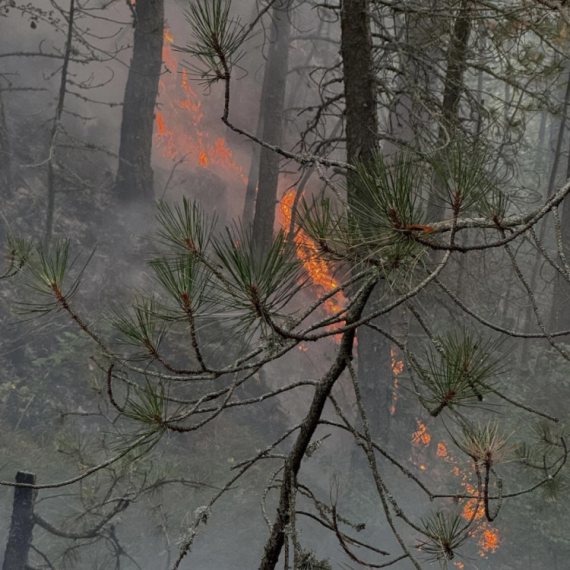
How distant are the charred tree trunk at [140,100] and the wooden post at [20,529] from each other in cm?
685

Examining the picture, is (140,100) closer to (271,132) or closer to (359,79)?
(271,132)

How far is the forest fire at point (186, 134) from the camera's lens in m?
15.4

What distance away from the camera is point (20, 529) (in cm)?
498

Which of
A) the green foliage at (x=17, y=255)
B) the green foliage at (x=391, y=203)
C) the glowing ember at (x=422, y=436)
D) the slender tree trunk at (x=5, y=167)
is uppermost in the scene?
the slender tree trunk at (x=5, y=167)

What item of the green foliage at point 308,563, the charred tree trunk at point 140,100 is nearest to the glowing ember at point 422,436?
the charred tree trunk at point 140,100

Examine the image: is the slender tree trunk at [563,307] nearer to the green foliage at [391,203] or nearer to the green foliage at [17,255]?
the green foliage at [391,203]

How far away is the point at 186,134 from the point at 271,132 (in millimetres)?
5221

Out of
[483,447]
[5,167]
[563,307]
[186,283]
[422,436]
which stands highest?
[5,167]

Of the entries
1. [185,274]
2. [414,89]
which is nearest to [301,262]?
[185,274]

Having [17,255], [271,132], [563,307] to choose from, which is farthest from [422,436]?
[17,255]

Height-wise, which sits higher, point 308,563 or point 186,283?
point 186,283

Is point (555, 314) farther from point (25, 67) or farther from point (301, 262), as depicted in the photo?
point (25, 67)

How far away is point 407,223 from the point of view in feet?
4.77

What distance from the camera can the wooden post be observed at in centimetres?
490
